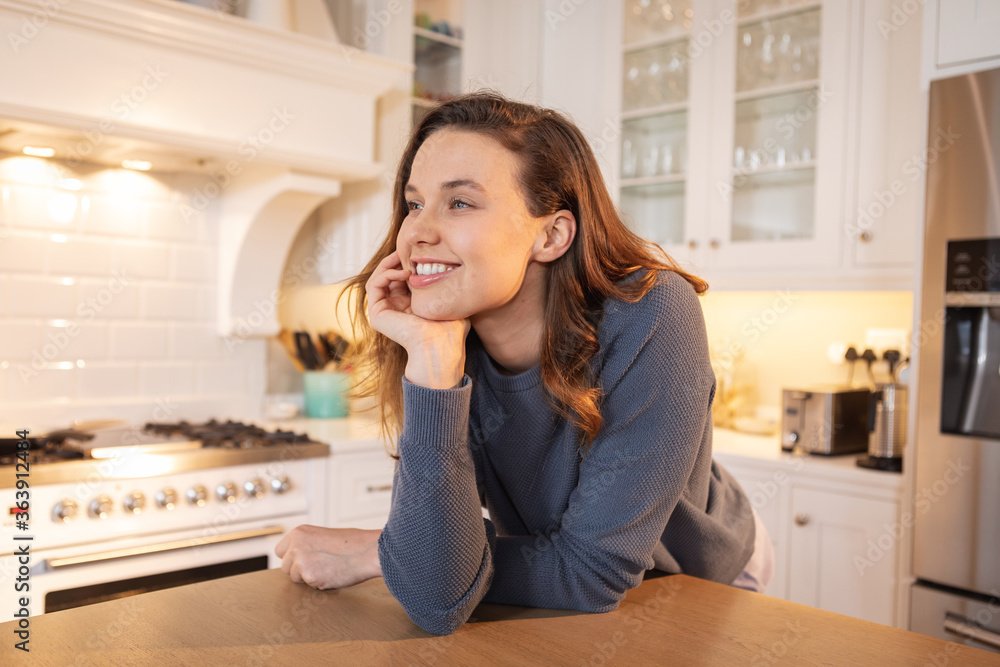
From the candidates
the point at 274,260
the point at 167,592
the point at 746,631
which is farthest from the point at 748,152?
the point at 167,592

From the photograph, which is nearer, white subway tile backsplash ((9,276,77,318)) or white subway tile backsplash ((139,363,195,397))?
white subway tile backsplash ((9,276,77,318))

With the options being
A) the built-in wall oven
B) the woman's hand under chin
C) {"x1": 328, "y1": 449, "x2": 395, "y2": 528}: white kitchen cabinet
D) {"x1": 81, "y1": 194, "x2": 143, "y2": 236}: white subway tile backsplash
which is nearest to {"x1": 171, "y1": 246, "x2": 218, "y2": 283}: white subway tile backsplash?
{"x1": 81, "y1": 194, "x2": 143, "y2": 236}: white subway tile backsplash

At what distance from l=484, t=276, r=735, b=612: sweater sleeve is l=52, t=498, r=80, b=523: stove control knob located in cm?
129

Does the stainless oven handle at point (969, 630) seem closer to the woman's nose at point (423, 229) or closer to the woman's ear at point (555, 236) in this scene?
Answer: the woman's ear at point (555, 236)

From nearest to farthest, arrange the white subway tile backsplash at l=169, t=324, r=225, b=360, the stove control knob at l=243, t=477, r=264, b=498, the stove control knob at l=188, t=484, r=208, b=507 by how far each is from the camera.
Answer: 1. the stove control knob at l=188, t=484, r=208, b=507
2. the stove control knob at l=243, t=477, r=264, b=498
3. the white subway tile backsplash at l=169, t=324, r=225, b=360

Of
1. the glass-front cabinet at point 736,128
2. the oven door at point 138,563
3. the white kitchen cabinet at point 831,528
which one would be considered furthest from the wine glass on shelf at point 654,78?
the oven door at point 138,563

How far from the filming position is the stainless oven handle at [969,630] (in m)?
1.81

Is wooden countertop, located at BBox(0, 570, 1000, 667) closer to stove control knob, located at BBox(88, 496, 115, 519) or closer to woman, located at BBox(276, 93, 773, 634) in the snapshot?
woman, located at BBox(276, 93, 773, 634)

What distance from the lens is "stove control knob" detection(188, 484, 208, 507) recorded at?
2.01 meters

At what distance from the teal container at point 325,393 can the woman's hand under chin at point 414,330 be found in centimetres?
171

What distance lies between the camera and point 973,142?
1865 mm

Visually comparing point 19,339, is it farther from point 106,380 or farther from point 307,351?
point 307,351

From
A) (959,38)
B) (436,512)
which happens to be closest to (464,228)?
(436,512)

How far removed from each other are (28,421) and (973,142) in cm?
268
